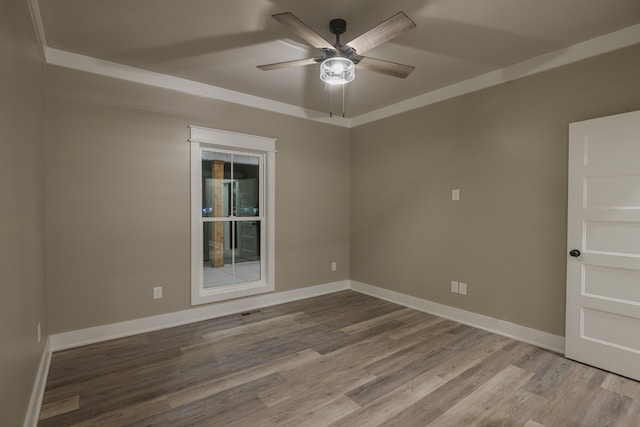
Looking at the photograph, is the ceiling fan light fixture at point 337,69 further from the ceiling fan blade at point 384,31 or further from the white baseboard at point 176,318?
the white baseboard at point 176,318

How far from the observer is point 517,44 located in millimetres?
2779

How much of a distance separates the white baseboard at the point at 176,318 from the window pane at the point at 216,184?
Answer: 1.15m

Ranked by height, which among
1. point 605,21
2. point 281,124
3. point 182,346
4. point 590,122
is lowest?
point 182,346

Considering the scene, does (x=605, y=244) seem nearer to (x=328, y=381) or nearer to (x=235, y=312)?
(x=328, y=381)

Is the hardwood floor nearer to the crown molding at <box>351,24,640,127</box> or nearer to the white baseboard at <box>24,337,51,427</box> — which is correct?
the white baseboard at <box>24,337,51,427</box>

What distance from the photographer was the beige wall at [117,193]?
292 cm

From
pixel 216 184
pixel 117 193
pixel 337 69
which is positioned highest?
pixel 337 69

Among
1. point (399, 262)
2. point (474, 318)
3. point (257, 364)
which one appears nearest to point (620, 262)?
point (474, 318)

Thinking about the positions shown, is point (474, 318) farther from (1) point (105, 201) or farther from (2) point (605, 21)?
(1) point (105, 201)

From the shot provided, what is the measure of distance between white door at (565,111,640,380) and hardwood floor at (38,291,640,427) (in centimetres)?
24

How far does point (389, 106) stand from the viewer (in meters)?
4.42

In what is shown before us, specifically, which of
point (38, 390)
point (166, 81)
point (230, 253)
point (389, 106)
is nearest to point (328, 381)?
point (38, 390)

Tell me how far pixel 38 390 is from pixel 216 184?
98.4 inches

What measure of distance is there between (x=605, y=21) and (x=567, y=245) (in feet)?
5.97
